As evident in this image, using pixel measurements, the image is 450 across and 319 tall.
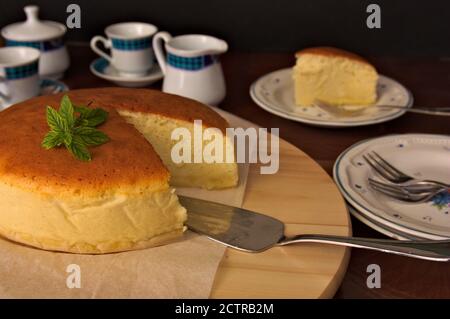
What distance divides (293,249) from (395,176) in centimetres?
33

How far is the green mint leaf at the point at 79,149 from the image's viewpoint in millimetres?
924

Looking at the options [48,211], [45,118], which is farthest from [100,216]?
[45,118]

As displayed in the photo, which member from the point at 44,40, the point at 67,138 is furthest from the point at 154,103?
the point at 44,40

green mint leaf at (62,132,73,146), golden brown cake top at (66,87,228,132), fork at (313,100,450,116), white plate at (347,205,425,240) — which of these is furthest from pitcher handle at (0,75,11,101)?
white plate at (347,205,425,240)

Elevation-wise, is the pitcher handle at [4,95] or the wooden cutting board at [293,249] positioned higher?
the pitcher handle at [4,95]

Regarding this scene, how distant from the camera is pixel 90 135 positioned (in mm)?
973

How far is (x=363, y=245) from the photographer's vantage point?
86 cm

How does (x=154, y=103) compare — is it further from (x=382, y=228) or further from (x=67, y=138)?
(x=382, y=228)

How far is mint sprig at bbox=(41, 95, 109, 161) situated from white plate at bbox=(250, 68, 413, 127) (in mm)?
527

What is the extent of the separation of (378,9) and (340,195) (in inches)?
36.3

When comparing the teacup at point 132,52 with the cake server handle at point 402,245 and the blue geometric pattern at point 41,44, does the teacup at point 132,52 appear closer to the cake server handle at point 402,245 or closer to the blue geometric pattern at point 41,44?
the blue geometric pattern at point 41,44

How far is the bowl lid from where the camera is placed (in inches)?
62.5

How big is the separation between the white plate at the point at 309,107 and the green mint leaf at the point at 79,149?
0.57 m

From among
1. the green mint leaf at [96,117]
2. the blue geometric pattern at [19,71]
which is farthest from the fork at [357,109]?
the blue geometric pattern at [19,71]
